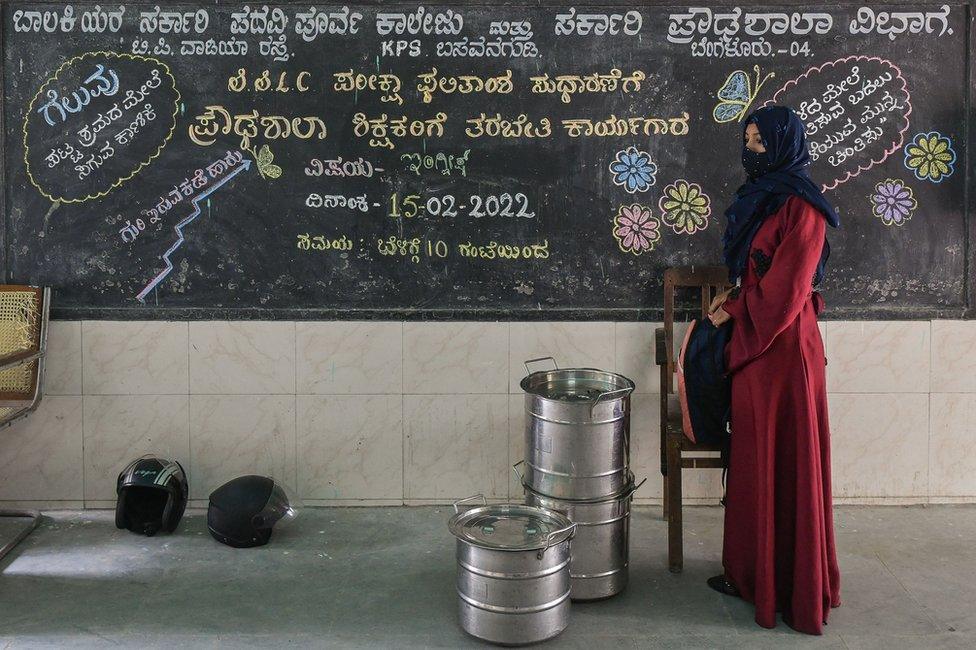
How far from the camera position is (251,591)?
330 cm

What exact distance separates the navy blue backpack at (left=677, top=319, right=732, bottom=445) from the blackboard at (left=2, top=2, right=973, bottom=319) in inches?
32.3

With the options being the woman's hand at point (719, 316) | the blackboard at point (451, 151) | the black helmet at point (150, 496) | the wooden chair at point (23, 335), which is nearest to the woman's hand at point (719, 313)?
the woman's hand at point (719, 316)

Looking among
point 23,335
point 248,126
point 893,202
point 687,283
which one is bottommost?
point 23,335

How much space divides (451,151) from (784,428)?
6.26 feet

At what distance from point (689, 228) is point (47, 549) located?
3061mm

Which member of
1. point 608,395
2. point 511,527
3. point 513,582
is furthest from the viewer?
point 608,395

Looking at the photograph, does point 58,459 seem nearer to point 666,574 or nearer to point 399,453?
point 399,453

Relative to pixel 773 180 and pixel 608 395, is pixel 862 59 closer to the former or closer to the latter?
pixel 773 180

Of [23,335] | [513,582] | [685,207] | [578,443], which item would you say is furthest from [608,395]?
[23,335]

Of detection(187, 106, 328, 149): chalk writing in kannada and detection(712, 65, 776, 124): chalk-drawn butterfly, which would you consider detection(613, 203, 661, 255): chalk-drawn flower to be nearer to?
detection(712, 65, 776, 124): chalk-drawn butterfly

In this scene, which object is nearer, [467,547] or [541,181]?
[467,547]

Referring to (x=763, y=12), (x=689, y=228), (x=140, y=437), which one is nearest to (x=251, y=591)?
(x=140, y=437)

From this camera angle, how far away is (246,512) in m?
3.65

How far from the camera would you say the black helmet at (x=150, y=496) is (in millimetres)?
3791
